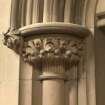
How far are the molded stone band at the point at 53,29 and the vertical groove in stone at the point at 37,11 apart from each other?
5 cm

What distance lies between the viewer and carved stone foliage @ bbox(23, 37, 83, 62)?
1636mm

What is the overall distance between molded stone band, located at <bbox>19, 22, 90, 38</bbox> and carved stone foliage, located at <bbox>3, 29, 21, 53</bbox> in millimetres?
36

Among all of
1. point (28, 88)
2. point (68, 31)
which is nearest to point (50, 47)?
point (68, 31)

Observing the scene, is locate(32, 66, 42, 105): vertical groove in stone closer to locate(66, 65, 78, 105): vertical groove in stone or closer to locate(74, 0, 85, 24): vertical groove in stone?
locate(66, 65, 78, 105): vertical groove in stone

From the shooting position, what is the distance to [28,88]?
1661mm

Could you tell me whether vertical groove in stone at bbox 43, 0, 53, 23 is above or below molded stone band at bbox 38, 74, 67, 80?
above

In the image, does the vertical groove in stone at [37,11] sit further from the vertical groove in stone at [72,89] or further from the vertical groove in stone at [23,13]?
the vertical groove in stone at [72,89]

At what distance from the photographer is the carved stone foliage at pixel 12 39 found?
1.67 m

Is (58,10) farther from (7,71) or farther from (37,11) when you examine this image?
(7,71)

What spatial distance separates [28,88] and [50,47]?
0.75 feet

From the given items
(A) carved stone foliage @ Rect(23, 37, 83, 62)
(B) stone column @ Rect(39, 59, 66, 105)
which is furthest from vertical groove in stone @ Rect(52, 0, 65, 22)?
(B) stone column @ Rect(39, 59, 66, 105)

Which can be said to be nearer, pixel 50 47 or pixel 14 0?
pixel 50 47

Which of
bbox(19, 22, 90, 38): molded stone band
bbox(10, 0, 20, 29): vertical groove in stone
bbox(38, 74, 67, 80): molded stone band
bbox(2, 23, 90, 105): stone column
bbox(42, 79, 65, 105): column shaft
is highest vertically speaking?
bbox(10, 0, 20, 29): vertical groove in stone

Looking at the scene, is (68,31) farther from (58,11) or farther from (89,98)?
(89,98)
